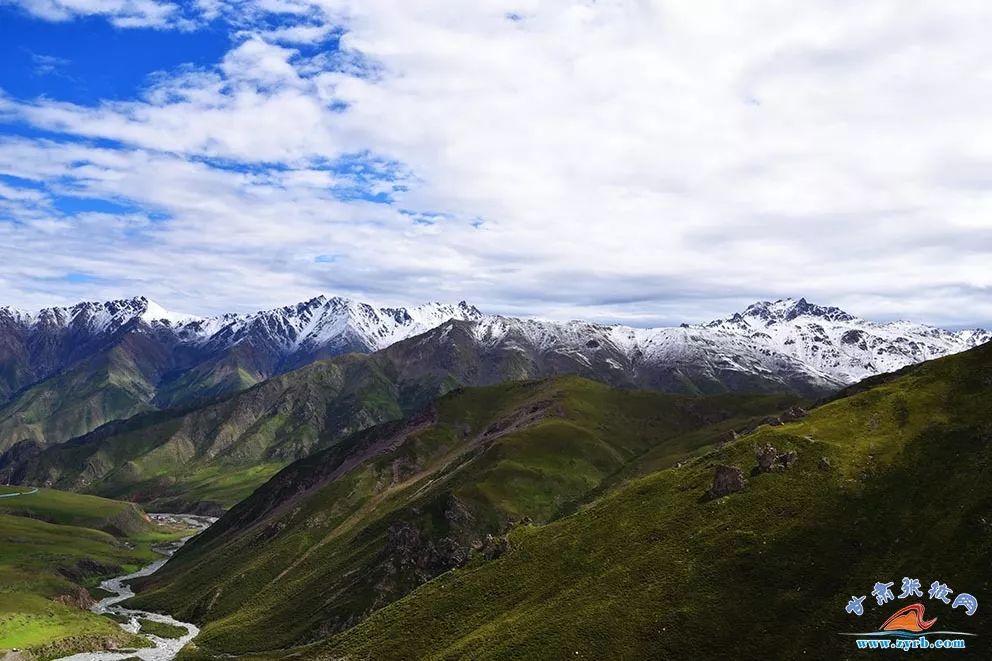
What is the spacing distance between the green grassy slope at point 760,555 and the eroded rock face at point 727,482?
2072 millimetres

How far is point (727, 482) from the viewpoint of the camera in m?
132

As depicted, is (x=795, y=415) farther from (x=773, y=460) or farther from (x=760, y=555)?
(x=760, y=555)

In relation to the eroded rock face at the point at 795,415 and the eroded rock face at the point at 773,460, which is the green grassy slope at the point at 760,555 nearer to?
the eroded rock face at the point at 773,460

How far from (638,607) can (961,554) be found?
4657 cm

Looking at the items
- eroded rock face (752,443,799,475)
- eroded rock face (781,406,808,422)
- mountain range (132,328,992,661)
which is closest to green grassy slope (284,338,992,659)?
mountain range (132,328,992,661)

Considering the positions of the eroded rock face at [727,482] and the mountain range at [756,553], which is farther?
the eroded rock face at [727,482]

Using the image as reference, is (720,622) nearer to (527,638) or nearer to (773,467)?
(527,638)

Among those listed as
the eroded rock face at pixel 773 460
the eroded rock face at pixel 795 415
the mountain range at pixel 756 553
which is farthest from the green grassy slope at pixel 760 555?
the eroded rock face at pixel 795 415

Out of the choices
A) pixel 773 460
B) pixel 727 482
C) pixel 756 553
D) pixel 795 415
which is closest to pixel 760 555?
pixel 756 553

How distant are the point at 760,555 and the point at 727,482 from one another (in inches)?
856

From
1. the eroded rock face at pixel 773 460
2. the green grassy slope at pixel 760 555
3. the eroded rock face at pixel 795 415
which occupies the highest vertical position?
the eroded rock face at pixel 795 415

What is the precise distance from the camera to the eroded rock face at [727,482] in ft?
429

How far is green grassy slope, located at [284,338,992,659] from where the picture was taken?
99312 millimetres

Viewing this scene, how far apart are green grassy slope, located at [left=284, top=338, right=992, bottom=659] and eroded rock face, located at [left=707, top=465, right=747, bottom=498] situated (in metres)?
2.07
